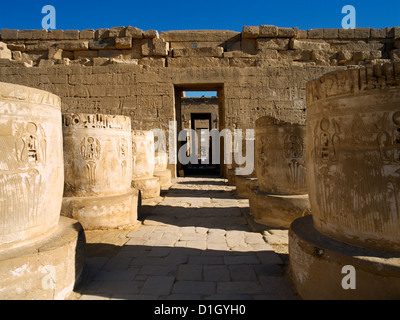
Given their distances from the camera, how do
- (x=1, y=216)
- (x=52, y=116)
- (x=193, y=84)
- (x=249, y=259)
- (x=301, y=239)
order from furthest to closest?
(x=193, y=84), (x=249, y=259), (x=52, y=116), (x=301, y=239), (x=1, y=216)

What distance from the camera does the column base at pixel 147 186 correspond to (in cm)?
659

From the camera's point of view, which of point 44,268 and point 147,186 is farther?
point 147,186

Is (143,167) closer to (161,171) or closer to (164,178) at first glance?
(164,178)

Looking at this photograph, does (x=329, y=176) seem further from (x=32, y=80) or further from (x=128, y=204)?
(x=32, y=80)

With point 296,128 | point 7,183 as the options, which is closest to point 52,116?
point 7,183

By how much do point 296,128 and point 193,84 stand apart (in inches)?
250

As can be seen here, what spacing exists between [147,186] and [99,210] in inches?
98.0

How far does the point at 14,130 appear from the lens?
2113mm

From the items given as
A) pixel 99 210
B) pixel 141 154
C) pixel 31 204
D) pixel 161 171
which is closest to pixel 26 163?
pixel 31 204

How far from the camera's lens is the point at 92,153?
13.9 feet

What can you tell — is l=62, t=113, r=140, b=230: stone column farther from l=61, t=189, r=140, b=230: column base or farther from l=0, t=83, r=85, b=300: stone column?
l=0, t=83, r=85, b=300: stone column

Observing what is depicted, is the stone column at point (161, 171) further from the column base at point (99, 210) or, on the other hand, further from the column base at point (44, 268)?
the column base at point (44, 268)

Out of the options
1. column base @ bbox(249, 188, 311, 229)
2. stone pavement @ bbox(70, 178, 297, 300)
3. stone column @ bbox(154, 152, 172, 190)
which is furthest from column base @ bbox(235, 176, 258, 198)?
stone column @ bbox(154, 152, 172, 190)

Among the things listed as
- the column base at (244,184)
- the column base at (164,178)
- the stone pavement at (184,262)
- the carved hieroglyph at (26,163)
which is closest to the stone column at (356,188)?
the stone pavement at (184,262)
